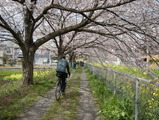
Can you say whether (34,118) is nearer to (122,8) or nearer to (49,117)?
(49,117)

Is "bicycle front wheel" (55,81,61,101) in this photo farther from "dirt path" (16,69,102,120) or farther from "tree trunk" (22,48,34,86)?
"tree trunk" (22,48,34,86)

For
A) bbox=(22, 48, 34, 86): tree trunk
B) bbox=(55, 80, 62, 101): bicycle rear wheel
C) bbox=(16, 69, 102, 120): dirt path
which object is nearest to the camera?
bbox=(16, 69, 102, 120): dirt path

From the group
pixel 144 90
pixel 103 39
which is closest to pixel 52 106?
pixel 144 90

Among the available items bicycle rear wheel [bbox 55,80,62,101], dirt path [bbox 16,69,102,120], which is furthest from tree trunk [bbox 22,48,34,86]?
dirt path [bbox 16,69,102,120]

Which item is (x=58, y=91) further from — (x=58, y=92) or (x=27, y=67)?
(x=27, y=67)

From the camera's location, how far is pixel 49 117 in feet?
14.9

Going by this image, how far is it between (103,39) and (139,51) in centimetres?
468

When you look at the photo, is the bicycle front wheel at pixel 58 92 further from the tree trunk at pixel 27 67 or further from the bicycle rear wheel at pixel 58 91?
the tree trunk at pixel 27 67

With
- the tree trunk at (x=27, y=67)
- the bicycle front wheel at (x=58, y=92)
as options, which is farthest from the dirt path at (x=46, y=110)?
the tree trunk at (x=27, y=67)

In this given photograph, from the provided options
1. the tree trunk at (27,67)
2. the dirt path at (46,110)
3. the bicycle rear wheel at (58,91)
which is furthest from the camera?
the tree trunk at (27,67)

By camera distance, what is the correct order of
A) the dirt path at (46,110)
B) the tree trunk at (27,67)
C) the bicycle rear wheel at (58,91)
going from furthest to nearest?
the tree trunk at (27,67) < the bicycle rear wheel at (58,91) < the dirt path at (46,110)

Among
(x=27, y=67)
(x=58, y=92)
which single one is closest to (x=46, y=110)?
(x=58, y=92)

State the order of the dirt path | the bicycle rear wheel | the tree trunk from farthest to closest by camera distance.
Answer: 1. the tree trunk
2. the bicycle rear wheel
3. the dirt path

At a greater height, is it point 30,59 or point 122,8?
point 122,8
